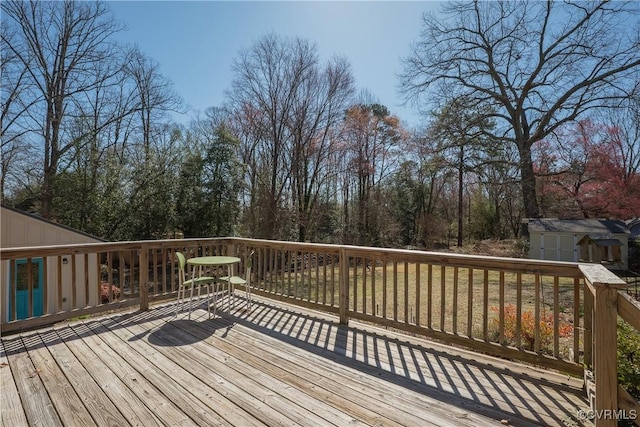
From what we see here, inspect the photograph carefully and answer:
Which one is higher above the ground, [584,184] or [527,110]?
[527,110]

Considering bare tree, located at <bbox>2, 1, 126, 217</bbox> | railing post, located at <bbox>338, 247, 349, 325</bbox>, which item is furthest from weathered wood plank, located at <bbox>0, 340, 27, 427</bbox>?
bare tree, located at <bbox>2, 1, 126, 217</bbox>

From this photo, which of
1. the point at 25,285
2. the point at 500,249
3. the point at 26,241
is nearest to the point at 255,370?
the point at 25,285

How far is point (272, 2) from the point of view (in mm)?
7508

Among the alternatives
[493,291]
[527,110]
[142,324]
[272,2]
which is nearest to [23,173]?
[272,2]

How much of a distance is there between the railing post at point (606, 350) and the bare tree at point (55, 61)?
49.1 ft

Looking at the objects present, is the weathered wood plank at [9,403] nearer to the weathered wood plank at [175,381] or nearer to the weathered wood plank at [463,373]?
the weathered wood plank at [175,381]

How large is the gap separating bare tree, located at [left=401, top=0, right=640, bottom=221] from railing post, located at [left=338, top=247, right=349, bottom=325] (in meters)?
13.0

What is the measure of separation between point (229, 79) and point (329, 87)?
425 centimetres

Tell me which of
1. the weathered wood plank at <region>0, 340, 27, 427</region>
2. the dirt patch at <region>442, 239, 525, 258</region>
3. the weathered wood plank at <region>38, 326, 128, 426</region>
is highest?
the weathered wood plank at <region>0, 340, 27, 427</region>

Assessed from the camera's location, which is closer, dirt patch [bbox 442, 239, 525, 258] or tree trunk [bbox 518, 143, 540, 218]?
tree trunk [bbox 518, 143, 540, 218]

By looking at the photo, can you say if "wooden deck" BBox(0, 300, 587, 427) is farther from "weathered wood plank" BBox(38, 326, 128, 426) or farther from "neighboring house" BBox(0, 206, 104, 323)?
"neighboring house" BBox(0, 206, 104, 323)

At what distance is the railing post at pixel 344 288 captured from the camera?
3807mm

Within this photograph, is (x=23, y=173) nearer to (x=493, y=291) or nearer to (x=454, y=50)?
(x=493, y=291)

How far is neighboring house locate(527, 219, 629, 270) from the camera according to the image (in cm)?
1167
